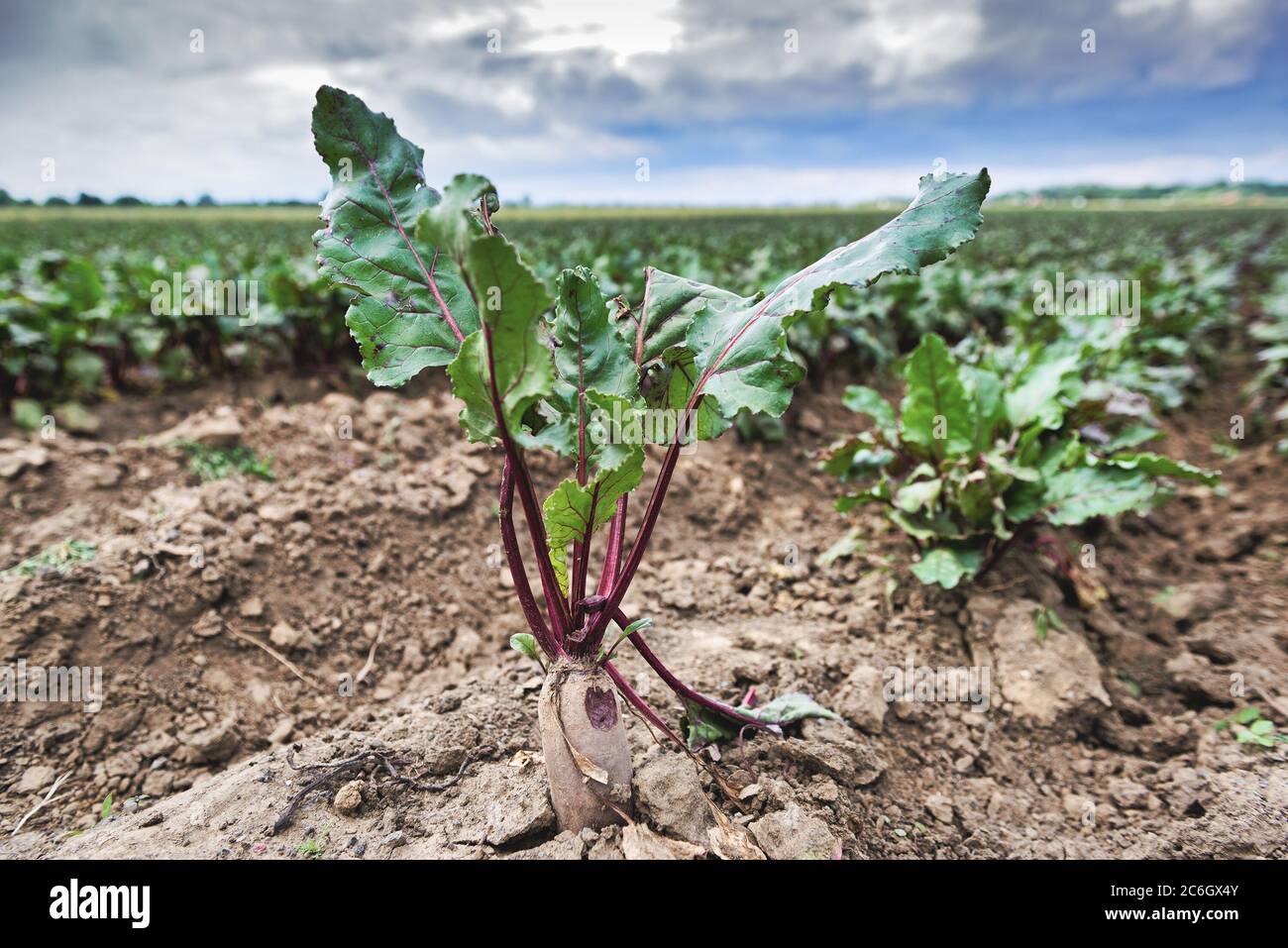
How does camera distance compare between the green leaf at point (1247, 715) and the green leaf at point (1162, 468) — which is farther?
the green leaf at point (1162, 468)

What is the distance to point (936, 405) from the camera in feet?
9.93

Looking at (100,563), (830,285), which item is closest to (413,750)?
(830,285)

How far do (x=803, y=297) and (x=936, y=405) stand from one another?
5.86 feet

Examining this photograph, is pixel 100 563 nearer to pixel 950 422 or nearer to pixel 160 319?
pixel 160 319

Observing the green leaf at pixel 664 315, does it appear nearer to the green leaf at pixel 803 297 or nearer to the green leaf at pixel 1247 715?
the green leaf at pixel 803 297

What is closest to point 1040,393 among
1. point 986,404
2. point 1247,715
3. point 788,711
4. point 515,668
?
point 986,404

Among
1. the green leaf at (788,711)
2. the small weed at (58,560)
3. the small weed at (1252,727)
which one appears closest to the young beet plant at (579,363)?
the green leaf at (788,711)

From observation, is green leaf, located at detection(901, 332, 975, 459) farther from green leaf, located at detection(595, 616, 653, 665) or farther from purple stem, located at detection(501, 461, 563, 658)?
purple stem, located at detection(501, 461, 563, 658)

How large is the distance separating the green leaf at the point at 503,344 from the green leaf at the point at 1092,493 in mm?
2375

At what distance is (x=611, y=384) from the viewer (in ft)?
4.88

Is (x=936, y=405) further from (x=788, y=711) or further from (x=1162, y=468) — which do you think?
(x=788, y=711)

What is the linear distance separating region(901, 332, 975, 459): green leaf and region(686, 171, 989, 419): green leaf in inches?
60.3

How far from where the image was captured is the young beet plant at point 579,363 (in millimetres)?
1435
